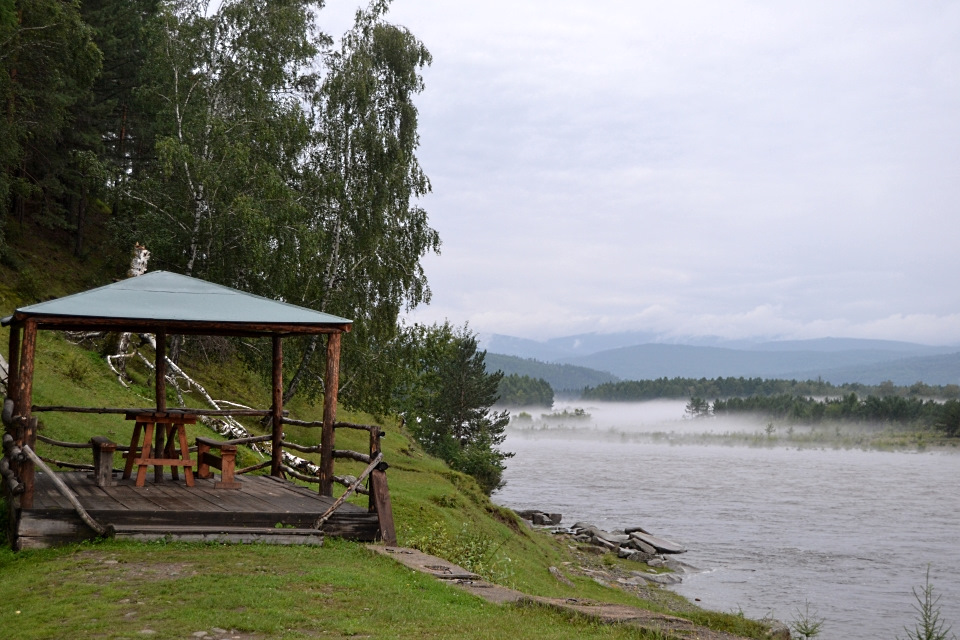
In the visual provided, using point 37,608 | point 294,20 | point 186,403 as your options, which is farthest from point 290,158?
point 37,608

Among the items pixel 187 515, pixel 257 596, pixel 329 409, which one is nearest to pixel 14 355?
pixel 187 515

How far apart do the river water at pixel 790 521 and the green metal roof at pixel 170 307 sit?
14870 mm

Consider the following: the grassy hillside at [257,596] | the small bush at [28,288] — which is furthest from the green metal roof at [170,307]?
the small bush at [28,288]

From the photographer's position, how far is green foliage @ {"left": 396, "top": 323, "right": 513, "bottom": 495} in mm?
40719

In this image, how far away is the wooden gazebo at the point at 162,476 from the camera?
10.2m

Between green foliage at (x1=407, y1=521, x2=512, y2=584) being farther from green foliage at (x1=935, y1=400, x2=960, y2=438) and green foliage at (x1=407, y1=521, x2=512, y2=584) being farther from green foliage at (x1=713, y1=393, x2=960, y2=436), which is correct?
green foliage at (x1=713, y1=393, x2=960, y2=436)

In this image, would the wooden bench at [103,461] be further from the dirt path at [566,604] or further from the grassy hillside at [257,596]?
the dirt path at [566,604]

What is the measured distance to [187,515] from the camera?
10484mm

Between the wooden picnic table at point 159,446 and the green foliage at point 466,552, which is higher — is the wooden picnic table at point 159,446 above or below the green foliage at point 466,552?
above

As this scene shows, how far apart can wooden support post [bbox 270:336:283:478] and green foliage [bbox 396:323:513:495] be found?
16.7 metres

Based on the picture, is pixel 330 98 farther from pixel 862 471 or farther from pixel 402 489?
pixel 862 471

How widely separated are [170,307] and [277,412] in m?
3.66

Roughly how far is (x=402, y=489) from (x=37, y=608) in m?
13.9

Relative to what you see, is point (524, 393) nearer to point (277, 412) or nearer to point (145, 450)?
point (277, 412)
